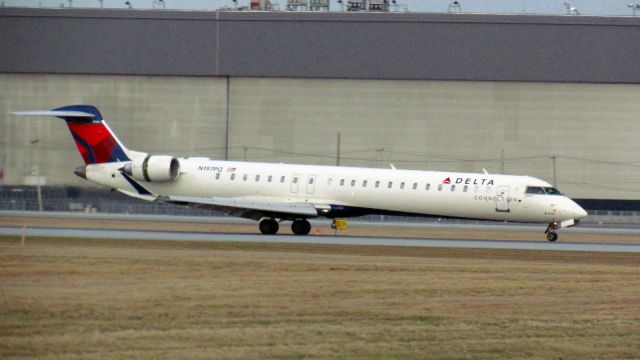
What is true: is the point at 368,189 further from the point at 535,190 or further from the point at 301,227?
the point at 535,190

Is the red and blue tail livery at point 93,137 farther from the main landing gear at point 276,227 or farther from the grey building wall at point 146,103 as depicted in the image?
the grey building wall at point 146,103

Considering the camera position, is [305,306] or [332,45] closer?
[305,306]

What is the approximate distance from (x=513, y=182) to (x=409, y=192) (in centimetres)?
420

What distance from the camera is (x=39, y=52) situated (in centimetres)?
9344

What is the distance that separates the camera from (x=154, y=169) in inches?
2111

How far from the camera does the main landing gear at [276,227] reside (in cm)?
5019

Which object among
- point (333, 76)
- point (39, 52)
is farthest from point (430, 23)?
point (39, 52)

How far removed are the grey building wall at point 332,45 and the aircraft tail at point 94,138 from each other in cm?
3420

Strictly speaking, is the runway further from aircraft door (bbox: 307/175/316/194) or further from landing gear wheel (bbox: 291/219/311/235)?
aircraft door (bbox: 307/175/316/194)

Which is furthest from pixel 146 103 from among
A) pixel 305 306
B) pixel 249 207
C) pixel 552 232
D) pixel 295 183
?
pixel 305 306

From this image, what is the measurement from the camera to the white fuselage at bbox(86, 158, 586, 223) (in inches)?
1930

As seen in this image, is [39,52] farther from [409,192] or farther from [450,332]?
[450,332]

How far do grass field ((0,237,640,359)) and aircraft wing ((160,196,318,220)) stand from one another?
42.7 ft

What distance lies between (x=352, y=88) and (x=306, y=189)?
136 feet
